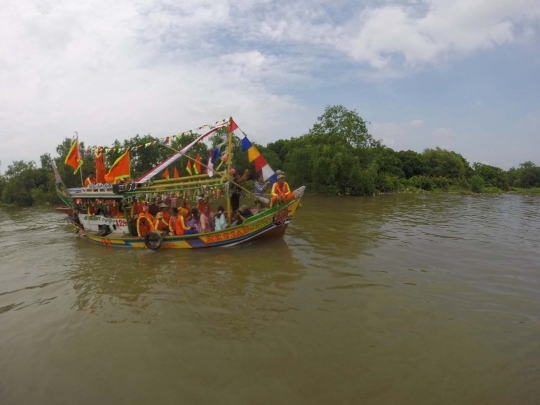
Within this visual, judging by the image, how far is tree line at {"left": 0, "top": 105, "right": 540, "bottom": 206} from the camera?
36562mm

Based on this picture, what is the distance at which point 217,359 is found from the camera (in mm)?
4906

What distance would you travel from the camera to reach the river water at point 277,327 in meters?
4.28

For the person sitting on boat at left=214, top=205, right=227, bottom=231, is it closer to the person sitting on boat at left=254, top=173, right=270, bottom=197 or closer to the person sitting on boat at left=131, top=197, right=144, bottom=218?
the person sitting on boat at left=254, top=173, right=270, bottom=197

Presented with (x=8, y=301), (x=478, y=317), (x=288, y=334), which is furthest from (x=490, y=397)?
(x=8, y=301)

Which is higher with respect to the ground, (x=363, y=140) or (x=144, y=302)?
(x=363, y=140)

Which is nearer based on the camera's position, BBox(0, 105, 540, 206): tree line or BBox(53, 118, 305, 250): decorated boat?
BBox(53, 118, 305, 250): decorated boat

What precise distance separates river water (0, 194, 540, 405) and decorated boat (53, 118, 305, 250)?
22.7 inches

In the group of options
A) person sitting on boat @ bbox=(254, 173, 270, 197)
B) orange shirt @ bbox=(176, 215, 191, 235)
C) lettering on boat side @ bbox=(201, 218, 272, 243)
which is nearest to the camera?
lettering on boat side @ bbox=(201, 218, 272, 243)

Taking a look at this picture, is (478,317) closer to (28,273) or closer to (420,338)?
(420,338)

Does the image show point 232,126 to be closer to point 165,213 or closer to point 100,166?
point 165,213

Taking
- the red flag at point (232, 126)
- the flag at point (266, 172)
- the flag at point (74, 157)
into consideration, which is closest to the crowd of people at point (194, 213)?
the flag at point (266, 172)

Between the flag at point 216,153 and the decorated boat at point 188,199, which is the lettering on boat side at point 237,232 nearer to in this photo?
the decorated boat at point 188,199

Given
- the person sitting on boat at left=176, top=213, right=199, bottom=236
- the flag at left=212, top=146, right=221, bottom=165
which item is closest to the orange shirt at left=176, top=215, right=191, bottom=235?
the person sitting on boat at left=176, top=213, right=199, bottom=236

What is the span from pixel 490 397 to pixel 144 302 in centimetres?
613
